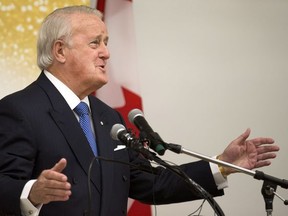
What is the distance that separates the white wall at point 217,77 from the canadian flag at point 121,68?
0.10m

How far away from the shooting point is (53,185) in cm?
151

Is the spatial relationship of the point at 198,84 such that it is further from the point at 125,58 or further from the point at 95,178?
the point at 95,178

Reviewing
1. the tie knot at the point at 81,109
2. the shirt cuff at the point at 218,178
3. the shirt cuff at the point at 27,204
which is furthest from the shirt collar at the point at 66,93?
the shirt cuff at the point at 218,178

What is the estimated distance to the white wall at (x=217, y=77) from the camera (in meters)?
3.15

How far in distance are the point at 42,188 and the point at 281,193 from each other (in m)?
2.13

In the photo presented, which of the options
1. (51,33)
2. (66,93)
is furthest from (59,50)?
(66,93)

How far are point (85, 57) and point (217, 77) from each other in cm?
129

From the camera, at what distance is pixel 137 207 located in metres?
2.98

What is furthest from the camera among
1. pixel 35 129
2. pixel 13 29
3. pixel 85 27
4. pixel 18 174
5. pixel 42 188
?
pixel 13 29

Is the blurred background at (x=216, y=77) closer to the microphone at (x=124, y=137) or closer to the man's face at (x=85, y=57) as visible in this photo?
the man's face at (x=85, y=57)

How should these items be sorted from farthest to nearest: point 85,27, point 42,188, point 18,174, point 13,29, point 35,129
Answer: point 13,29
point 85,27
point 35,129
point 18,174
point 42,188

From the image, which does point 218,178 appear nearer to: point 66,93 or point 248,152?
point 248,152

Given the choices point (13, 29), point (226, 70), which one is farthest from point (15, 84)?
point (226, 70)

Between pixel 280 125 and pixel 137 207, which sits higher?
pixel 280 125
